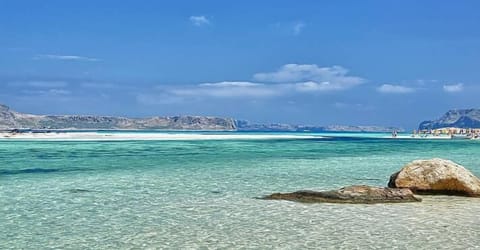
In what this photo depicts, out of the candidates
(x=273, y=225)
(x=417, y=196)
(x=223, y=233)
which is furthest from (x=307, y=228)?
(x=417, y=196)

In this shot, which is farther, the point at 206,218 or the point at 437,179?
the point at 437,179

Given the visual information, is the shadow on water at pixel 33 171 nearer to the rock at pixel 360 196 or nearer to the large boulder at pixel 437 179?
the rock at pixel 360 196

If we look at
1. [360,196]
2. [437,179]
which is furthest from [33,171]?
[437,179]

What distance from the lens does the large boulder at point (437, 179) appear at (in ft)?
70.1

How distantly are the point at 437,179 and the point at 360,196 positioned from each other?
4.20m

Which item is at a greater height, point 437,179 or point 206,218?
point 437,179

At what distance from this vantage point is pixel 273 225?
15.1m

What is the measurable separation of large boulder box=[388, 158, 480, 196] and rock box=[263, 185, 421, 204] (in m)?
1.89

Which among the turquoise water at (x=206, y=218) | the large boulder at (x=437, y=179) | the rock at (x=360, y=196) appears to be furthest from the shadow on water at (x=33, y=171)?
the large boulder at (x=437, y=179)

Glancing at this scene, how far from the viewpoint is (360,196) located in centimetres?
1953

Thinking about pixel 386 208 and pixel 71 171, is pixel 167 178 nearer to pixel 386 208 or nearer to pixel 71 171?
pixel 71 171

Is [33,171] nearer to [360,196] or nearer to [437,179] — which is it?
[360,196]

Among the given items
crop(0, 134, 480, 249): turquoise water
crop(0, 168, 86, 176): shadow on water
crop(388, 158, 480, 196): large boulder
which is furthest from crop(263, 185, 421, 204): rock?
crop(0, 168, 86, 176): shadow on water

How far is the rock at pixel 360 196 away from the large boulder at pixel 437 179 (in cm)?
189
